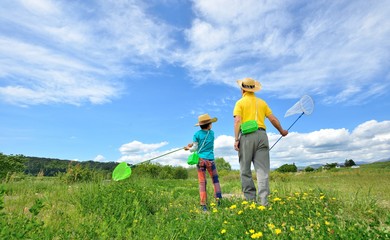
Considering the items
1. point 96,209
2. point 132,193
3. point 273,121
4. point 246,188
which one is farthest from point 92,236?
point 273,121

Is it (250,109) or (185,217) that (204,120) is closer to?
(250,109)

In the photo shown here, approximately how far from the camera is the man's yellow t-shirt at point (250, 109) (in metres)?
6.38

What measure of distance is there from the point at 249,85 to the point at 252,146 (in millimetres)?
1282

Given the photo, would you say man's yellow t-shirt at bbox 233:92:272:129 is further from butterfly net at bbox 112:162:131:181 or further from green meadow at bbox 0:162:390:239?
butterfly net at bbox 112:162:131:181

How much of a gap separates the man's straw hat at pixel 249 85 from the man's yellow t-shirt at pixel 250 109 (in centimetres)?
15

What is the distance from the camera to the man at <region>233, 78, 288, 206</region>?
6.19 m

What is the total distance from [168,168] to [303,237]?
19.5 metres

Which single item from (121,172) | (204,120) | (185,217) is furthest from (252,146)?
(121,172)

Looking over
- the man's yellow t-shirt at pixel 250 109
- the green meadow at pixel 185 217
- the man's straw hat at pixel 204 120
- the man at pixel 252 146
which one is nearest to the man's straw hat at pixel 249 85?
the man at pixel 252 146

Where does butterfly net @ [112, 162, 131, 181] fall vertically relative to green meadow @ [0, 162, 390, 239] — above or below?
above

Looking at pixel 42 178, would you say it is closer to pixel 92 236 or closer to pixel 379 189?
pixel 92 236

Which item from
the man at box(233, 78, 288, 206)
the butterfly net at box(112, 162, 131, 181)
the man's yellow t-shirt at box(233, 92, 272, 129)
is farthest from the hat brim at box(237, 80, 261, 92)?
the butterfly net at box(112, 162, 131, 181)

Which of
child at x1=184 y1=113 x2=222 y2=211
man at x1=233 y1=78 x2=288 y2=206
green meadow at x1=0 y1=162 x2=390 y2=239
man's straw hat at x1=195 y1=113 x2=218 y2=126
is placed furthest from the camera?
man's straw hat at x1=195 y1=113 x2=218 y2=126

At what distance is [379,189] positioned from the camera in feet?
27.2
